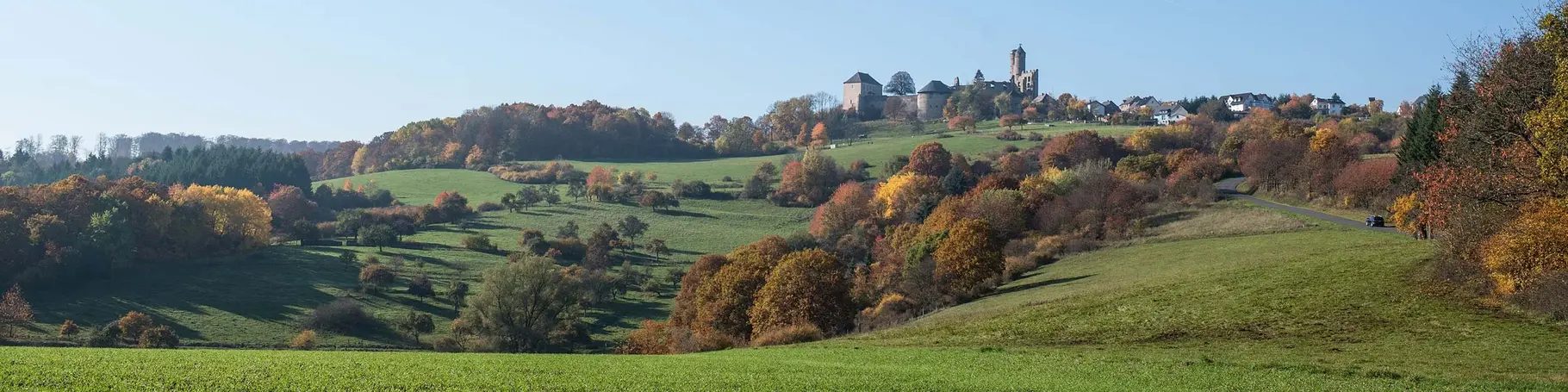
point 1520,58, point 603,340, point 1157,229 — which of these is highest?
point 1520,58

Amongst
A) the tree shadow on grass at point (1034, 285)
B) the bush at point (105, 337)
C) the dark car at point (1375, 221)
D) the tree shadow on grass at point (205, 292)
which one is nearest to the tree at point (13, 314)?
the tree shadow on grass at point (205, 292)

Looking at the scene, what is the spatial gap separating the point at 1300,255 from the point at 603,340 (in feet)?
132

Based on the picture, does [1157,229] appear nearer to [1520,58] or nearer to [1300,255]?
[1300,255]

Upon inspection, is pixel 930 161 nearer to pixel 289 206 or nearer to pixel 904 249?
pixel 904 249

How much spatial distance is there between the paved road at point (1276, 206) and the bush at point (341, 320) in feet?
199

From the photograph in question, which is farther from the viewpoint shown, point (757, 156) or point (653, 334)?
point (757, 156)

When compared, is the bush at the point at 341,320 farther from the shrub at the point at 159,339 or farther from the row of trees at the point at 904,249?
the row of trees at the point at 904,249

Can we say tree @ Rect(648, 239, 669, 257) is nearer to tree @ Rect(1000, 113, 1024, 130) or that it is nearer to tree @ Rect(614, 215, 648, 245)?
tree @ Rect(614, 215, 648, 245)

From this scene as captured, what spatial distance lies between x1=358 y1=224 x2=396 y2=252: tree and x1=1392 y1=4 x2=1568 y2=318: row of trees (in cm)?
8682

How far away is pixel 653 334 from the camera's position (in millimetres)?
64250

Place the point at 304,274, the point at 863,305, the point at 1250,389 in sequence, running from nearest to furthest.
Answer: the point at 1250,389, the point at 863,305, the point at 304,274

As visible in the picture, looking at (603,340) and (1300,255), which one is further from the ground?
(1300,255)

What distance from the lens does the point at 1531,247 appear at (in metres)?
33.5

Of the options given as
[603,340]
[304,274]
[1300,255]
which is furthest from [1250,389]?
[304,274]
